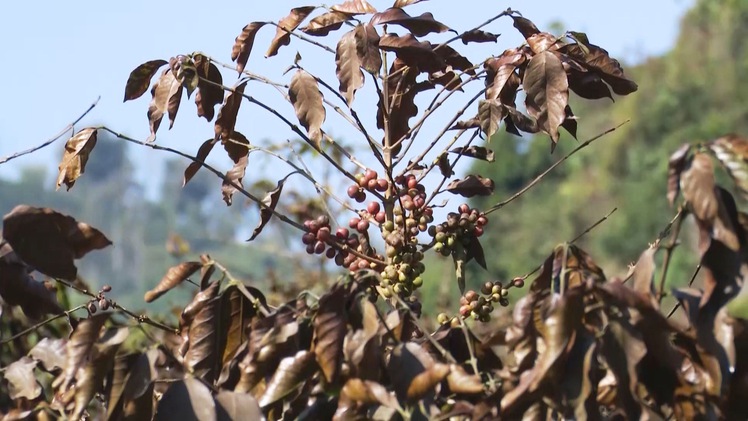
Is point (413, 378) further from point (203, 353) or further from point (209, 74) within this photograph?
point (209, 74)

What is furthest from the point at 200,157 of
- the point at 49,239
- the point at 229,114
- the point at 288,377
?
the point at 288,377

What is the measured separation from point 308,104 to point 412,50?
0.58ft

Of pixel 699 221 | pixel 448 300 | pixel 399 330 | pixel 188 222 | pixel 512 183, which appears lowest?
pixel 188 222

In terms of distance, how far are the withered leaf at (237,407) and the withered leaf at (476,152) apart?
2.90 feet

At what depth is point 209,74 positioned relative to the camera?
2.04 metres

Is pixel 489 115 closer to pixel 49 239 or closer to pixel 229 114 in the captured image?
pixel 229 114

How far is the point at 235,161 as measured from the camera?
7.02ft

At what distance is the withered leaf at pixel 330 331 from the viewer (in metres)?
1.34

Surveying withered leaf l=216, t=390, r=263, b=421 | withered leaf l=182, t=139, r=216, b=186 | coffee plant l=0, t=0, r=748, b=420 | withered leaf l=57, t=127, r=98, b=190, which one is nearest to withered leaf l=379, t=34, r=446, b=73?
coffee plant l=0, t=0, r=748, b=420

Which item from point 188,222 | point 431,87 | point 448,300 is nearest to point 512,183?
point 188,222

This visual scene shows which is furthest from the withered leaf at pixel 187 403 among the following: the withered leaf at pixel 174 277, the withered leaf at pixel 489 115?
the withered leaf at pixel 489 115

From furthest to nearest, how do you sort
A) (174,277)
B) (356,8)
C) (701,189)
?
(356,8) < (174,277) < (701,189)

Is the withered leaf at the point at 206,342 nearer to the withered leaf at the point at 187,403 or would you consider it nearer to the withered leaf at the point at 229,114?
the withered leaf at the point at 187,403

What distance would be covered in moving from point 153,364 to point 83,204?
7714 cm
